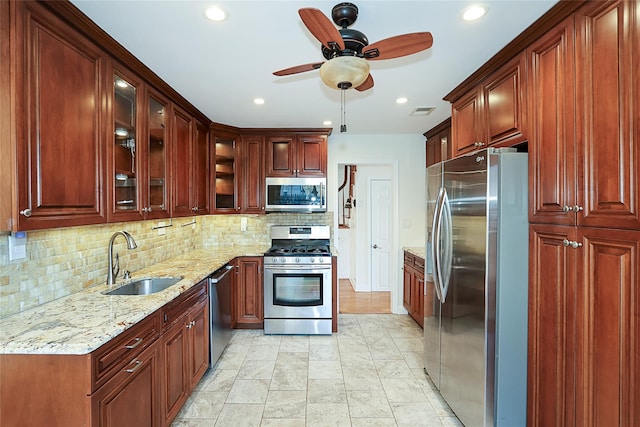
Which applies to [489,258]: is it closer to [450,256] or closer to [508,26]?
[450,256]

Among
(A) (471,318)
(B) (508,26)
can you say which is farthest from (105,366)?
(B) (508,26)

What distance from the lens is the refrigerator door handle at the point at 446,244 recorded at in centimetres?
217

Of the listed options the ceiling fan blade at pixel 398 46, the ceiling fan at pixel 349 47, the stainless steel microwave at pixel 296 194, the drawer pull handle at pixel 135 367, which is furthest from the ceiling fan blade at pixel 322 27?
the stainless steel microwave at pixel 296 194

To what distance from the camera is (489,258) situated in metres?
1.77

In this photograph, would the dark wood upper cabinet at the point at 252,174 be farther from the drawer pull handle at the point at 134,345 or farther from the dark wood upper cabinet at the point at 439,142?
the drawer pull handle at the point at 134,345

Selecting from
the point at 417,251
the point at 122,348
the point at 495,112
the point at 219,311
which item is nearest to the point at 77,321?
the point at 122,348

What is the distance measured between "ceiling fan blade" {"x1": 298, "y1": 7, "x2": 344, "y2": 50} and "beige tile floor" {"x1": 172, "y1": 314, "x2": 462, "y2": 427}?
2.35m

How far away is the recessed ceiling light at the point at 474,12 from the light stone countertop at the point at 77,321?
228cm

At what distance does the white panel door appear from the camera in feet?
18.0

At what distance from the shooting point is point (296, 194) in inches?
154

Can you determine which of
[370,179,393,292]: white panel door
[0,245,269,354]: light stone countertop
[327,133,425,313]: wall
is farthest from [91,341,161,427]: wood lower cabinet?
[370,179,393,292]: white panel door

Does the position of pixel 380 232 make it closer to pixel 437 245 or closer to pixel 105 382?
pixel 437 245

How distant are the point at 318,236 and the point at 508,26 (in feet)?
9.80

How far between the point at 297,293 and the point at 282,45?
261cm
